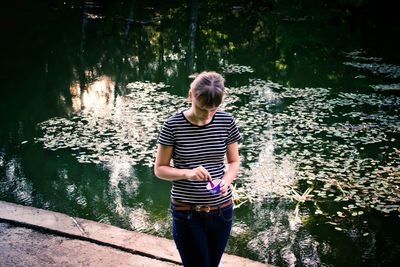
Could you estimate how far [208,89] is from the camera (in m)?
2.31

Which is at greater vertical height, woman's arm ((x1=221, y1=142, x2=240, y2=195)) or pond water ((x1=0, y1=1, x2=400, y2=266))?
woman's arm ((x1=221, y1=142, x2=240, y2=195))

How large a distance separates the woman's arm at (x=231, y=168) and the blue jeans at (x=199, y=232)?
148 mm

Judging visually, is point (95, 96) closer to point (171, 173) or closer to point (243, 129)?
point (243, 129)

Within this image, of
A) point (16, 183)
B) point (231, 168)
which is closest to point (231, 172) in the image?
point (231, 168)

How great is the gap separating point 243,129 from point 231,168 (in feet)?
18.1

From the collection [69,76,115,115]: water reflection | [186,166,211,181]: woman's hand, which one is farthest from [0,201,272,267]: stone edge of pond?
[69,76,115,115]: water reflection

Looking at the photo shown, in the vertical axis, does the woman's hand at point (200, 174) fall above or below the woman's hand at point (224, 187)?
above

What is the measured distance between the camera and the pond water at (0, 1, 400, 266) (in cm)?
543

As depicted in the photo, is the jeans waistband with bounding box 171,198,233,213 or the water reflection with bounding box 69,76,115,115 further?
the water reflection with bounding box 69,76,115,115

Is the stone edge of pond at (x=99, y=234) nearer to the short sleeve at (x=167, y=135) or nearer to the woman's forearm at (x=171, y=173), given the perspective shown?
the woman's forearm at (x=171, y=173)

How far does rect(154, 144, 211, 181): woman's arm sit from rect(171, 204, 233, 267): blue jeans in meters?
0.22

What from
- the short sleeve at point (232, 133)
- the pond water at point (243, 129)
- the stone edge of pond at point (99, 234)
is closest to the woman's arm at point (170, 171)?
the short sleeve at point (232, 133)

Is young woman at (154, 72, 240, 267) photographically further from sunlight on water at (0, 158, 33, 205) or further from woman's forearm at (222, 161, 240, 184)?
sunlight on water at (0, 158, 33, 205)

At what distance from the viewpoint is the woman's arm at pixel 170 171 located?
7.80 ft
